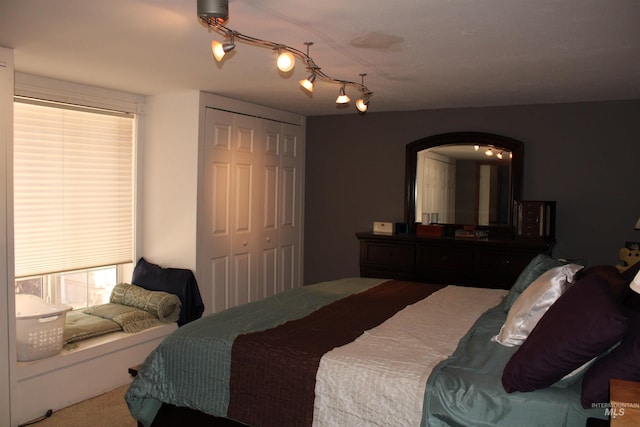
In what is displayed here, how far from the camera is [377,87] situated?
408cm

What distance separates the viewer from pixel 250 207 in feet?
16.6

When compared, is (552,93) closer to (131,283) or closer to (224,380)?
(224,380)

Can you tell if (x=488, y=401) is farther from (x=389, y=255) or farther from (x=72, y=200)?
(x=72, y=200)

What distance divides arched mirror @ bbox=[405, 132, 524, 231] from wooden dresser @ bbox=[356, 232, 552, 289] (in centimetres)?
43

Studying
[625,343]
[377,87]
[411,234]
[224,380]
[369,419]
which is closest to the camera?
[625,343]

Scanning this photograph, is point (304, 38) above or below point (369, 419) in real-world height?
above

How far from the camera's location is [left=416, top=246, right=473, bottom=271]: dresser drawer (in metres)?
4.55

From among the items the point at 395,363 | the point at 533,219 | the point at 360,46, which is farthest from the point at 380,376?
the point at 533,219

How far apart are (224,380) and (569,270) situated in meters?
1.71

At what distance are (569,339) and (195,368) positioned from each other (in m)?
1.65

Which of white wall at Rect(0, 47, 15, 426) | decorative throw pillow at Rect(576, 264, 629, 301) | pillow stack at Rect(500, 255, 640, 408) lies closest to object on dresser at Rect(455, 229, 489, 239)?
decorative throw pillow at Rect(576, 264, 629, 301)

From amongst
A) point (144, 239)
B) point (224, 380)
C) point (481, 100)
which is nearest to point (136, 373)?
point (224, 380)

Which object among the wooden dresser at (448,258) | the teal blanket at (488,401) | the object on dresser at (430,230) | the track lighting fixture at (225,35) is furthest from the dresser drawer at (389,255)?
the teal blanket at (488,401)

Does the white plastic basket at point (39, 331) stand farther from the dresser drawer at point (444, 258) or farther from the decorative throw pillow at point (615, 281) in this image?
the decorative throw pillow at point (615, 281)
